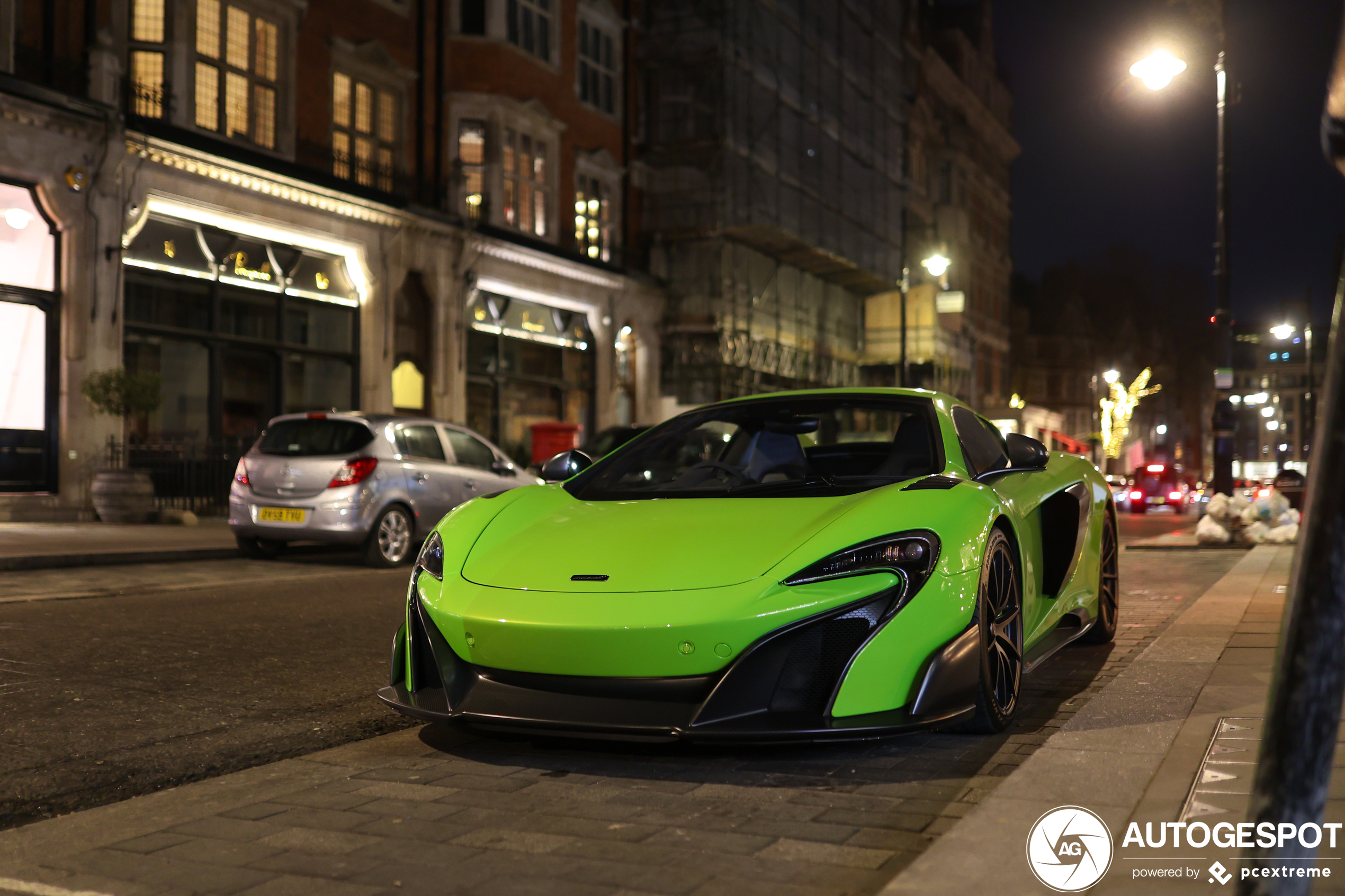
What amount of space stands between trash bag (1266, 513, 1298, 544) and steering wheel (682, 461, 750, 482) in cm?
1225

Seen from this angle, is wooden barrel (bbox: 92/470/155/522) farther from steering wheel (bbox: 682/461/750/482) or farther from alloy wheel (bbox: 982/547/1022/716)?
alloy wheel (bbox: 982/547/1022/716)

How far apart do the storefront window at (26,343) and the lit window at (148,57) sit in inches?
106

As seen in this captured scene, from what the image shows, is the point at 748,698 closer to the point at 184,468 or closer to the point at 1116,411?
the point at 184,468

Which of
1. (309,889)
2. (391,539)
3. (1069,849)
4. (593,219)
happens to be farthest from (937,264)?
(309,889)

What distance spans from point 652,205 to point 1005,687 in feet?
98.0

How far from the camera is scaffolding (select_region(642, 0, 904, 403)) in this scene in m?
33.1

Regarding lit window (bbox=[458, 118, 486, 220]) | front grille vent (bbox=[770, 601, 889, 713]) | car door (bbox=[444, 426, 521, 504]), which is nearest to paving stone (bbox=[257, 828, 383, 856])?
front grille vent (bbox=[770, 601, 889, 713])

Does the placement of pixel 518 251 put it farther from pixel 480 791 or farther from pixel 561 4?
pixel 480 791

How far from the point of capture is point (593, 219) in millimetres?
31516

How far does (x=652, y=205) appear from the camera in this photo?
110ft

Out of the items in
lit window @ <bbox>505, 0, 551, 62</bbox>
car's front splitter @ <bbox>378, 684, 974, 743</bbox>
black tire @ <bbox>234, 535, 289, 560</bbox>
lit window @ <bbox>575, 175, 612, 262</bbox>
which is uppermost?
lit window @ <bbox>505, 0, 551, 62</bbox>

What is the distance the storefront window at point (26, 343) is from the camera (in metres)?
17.9

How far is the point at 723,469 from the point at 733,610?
5.18 feet

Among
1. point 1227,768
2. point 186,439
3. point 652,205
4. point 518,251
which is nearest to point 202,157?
point 186,439
